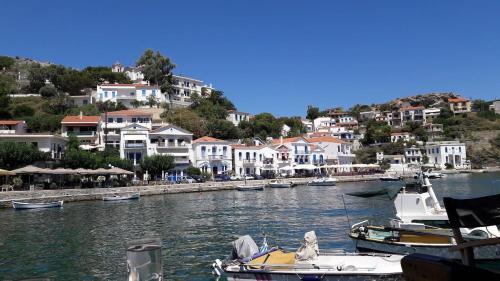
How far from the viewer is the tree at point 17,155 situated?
5284cm

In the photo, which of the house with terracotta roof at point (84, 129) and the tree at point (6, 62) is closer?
the house with terracotta roof at point (84, 129)

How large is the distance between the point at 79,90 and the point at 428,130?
321 ft

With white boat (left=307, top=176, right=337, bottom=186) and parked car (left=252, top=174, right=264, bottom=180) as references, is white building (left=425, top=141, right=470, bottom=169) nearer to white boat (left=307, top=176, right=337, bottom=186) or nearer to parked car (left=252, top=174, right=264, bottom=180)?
white boat (left=307, top=176, right=337, bottom=186)

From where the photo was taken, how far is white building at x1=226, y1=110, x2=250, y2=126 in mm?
107000

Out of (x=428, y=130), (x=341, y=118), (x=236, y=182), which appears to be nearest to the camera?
(x=236, y=182)

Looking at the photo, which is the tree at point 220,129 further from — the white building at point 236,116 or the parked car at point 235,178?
the parked car at point 235,178

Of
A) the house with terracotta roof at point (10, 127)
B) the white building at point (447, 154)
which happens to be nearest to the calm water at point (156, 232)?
the house with terracotta roof at point (10, 127)

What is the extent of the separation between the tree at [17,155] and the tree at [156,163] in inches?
629

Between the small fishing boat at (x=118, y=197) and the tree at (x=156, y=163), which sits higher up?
the tree at (x=156, y=163)

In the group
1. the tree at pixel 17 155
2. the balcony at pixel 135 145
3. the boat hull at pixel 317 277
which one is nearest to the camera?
the boat hull at pixel 317 277

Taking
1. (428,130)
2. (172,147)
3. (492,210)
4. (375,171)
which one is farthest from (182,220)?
(428,130)

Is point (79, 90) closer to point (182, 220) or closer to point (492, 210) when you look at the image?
point (182, 220)

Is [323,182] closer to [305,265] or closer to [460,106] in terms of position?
[305,265]

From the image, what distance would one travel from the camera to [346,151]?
106 meters
